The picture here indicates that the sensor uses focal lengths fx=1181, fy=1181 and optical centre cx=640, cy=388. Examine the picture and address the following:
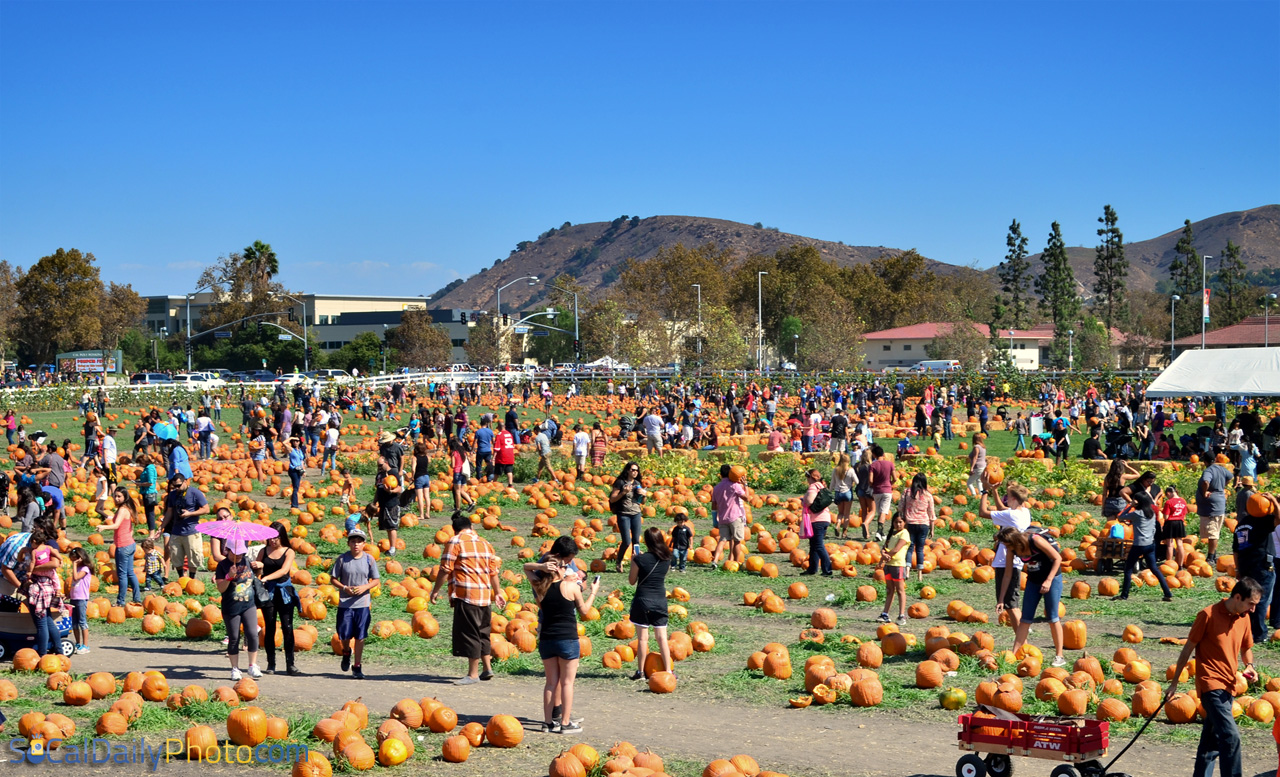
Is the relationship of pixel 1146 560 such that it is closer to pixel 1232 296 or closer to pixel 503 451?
pixel 503 451

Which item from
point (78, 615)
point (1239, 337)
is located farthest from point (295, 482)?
point (1239, 337)

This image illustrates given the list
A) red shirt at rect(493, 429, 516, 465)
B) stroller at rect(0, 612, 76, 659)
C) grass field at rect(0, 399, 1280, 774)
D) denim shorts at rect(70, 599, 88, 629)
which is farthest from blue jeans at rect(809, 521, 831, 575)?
red shirt at rect(493, 429, 516, 465)

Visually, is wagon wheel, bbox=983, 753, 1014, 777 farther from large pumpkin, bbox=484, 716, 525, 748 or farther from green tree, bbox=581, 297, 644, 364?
green tree, bbox=581, 297, 644, 364

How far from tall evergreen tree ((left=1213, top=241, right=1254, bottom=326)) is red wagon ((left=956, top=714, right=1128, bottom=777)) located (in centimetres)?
11412

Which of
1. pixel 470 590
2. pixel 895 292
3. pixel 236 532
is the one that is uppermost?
pixel 895 292

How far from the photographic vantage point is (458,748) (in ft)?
26.5

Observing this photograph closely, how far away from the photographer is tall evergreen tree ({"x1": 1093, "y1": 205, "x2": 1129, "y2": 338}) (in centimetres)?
10381

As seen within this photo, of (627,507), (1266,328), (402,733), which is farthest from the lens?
(1266,328)

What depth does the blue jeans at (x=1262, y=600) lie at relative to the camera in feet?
36.9

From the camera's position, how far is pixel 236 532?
408 inches

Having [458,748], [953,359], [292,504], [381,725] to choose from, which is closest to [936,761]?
[458,748]

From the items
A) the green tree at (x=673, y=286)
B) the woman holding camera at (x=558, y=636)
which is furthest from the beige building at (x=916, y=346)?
the woman holding camera at (x=558, y=636)

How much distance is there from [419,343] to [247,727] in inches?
3896

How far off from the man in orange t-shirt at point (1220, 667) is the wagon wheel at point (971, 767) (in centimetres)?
124
